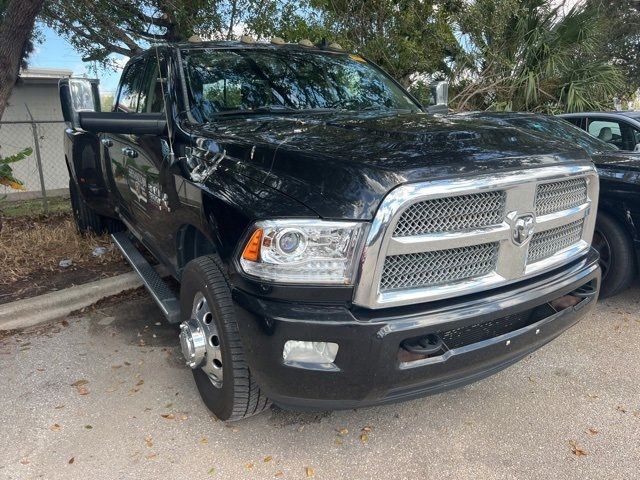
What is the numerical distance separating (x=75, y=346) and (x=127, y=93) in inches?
93.5

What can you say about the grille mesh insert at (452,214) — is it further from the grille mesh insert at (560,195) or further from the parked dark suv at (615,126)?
the parked dark suv at (615,126)

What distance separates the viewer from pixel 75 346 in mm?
3826

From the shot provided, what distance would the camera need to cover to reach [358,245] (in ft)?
6.81

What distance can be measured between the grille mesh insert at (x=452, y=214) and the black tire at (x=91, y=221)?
4.42 meters

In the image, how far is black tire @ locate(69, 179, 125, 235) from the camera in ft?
19.2

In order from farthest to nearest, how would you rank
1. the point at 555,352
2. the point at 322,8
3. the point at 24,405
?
the point at 322,8, the point at 555,352, the point at 24,405

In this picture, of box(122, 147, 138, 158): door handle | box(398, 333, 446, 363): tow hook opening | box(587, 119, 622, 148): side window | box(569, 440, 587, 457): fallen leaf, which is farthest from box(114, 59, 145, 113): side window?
box(587, 119, 622, 148): side window

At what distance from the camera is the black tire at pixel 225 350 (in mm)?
2492

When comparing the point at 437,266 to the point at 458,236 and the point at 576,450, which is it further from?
the point at 576,450

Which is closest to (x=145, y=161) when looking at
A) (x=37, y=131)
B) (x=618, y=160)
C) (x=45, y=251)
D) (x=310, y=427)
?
(x=310, y=427)

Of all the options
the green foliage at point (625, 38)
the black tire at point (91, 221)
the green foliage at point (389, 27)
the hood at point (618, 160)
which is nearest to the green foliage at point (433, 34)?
the green foliage at point (389, 27)

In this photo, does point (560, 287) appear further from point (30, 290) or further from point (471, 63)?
point (471, 63)

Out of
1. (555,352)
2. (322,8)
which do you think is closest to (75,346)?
(555,352)

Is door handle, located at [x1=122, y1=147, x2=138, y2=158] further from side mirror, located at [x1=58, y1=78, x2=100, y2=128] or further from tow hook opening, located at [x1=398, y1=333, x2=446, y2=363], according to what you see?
tow hook opening, located at [x1=398, y1=333, x2=446, y2=363]
